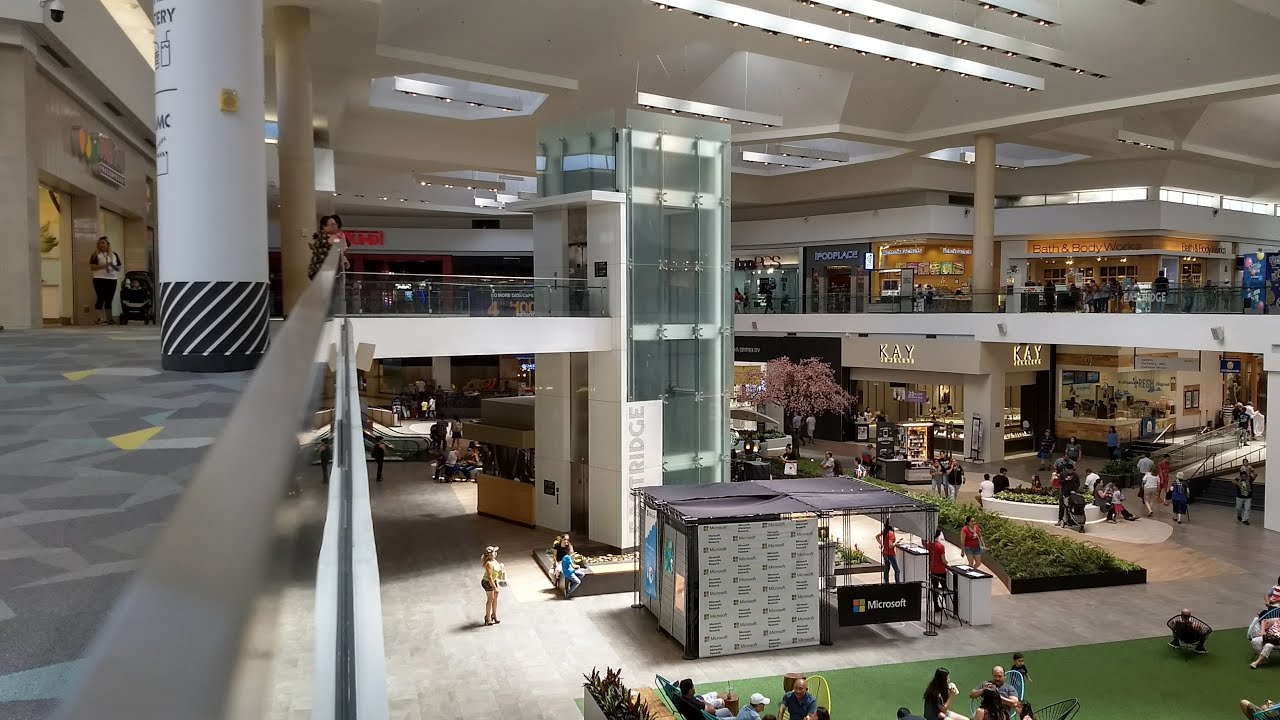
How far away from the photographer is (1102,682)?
12.2 m

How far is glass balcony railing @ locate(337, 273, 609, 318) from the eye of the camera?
15.8 m

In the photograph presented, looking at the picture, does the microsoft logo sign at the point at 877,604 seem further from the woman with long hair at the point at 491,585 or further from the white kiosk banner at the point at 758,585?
the woman with long hair at the point at 491,585

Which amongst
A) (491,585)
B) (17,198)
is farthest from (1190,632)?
(17,198)

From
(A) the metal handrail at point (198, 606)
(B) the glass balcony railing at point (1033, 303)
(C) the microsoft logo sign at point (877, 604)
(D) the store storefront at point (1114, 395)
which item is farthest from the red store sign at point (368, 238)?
(A) the metal handrail at point (198, 606)

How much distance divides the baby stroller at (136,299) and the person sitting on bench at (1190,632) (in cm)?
1794

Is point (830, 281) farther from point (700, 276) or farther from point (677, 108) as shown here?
point (700, 276)

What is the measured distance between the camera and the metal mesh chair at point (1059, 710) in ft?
35.5

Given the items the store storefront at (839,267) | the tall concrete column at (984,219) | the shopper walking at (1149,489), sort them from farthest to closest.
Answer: the store storefront at (839,267)
the tall concrete column at (984,219)
the shopper walking at (1149,489)

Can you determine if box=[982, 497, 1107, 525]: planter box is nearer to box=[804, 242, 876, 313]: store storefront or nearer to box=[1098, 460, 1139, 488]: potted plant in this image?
box=[1098, 460, 1139, 488]: potted plant

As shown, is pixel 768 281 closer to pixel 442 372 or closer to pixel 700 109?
pixel 700 109

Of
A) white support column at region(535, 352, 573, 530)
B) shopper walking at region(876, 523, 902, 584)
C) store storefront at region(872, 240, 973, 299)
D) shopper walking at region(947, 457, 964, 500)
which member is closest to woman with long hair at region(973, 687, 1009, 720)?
shopper walking at region(876, 523, 902, 584)

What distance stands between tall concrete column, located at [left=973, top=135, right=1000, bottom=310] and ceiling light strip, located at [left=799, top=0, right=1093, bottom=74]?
8.27 meters

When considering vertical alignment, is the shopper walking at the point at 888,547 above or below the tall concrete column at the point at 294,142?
below

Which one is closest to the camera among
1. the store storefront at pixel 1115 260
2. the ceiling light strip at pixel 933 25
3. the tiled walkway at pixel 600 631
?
the tiled walkway at pixel 600 631
